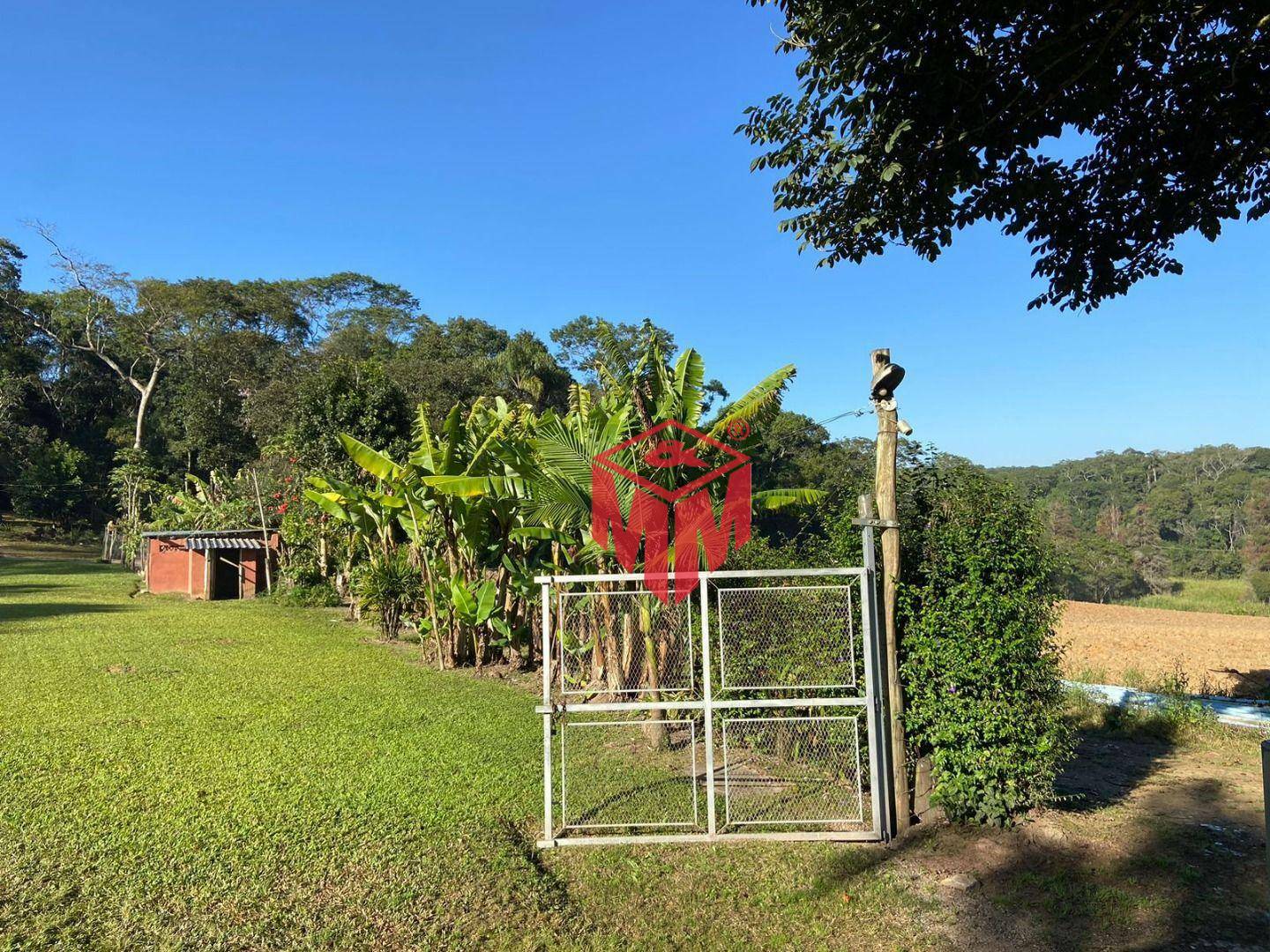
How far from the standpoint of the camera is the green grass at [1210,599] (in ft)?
83.7

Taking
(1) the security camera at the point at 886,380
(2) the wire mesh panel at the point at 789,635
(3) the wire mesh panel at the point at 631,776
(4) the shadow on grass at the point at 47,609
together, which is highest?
(1) the security camera at the point at 886,380

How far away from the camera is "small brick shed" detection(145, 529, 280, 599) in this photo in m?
19.8

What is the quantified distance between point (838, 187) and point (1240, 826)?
5184 mm

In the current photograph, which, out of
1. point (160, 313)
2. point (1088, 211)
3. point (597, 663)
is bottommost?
point (597, 663)

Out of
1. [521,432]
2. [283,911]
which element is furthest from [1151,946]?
[521,432]

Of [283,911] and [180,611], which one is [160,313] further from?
[283,911]

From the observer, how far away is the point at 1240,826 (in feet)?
15.5

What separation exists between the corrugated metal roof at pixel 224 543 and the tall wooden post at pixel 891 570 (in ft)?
62.4

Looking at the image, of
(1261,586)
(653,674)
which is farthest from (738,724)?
(1261,586)

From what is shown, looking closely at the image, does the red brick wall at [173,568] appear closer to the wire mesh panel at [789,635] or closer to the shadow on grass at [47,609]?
the shadow on grass at [47,609]

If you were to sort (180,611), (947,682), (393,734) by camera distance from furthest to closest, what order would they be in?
(180,611) < (393,734) < (947,682)

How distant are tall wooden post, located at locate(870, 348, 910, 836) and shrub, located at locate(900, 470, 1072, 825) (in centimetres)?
10
